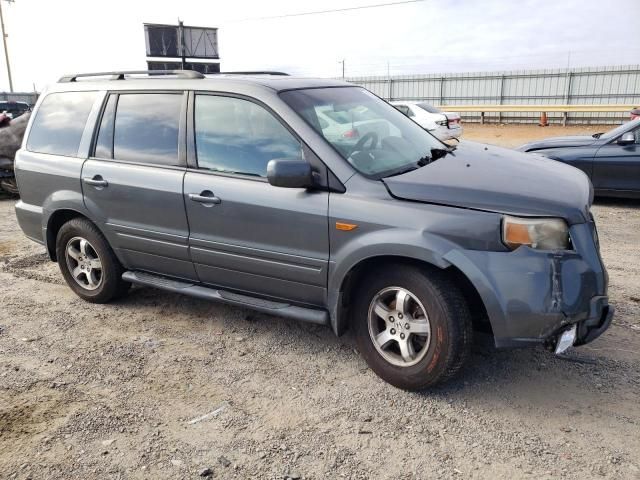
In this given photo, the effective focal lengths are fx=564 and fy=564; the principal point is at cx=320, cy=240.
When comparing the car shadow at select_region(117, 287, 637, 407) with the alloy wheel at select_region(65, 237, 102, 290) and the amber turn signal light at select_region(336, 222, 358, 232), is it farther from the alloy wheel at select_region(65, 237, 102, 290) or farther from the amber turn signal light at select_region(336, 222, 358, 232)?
the alloy wheel at select_region(65, 237, 102, 290)

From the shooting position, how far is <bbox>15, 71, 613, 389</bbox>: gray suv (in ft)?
10.1

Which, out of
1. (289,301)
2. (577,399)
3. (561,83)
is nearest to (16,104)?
(289,301)

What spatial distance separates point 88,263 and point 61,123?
4.07 ft

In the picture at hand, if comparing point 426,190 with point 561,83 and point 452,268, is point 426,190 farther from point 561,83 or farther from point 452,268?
point 561,83

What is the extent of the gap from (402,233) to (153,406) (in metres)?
1.82

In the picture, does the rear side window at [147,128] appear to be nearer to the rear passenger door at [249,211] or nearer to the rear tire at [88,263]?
the rear passenger door at [249,211]

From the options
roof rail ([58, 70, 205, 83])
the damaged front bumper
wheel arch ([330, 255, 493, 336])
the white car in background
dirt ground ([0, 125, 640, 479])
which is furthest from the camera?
the white car in background

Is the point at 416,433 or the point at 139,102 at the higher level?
the point at 139,102

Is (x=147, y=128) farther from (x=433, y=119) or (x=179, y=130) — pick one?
(x=433, y=119)

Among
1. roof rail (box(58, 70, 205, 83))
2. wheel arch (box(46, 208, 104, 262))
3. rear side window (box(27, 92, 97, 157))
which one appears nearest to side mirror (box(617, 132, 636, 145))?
roof rail (box(58, 70, 205, 83))

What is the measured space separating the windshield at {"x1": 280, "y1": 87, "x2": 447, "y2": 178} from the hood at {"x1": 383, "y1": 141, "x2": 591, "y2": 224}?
21cm

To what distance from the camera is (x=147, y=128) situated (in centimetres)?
434

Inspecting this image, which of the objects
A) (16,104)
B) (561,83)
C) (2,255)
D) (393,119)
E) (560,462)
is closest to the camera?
(560,462)

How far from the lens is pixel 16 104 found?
2009 centimetres
